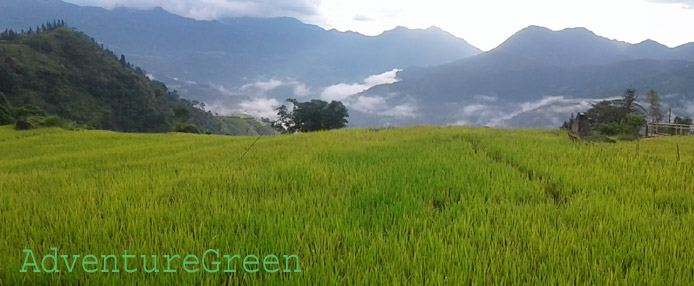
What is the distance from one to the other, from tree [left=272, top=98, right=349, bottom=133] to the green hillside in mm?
37487

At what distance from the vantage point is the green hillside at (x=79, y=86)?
72.3 metres

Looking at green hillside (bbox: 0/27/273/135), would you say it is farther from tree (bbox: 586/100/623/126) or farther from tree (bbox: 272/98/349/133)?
tree (bbox: 586/100/623/126)

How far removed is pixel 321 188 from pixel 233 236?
1.25 metres

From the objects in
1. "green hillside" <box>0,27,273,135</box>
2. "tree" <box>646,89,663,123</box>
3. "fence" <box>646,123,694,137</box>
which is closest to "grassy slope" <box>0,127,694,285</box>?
"fence" <box>646,123,694,137</box>

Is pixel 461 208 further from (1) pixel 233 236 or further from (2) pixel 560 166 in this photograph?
(2) pixel 560 166

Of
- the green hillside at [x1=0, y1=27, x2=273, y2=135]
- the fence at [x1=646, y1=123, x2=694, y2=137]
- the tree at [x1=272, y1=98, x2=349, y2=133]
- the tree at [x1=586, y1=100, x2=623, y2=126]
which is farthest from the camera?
the green hillside at [x1=0, y1=27, x2=273, y2=135]

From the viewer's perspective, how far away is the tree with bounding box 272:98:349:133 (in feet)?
159

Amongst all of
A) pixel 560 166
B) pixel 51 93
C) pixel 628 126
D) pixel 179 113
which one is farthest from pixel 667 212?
pixel 51 93

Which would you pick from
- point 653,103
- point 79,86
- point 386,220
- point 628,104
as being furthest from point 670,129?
point 79,86

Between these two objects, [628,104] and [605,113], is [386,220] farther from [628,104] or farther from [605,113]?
[628,104]

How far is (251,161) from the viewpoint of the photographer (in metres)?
5.14

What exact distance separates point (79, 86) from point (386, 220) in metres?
100.0

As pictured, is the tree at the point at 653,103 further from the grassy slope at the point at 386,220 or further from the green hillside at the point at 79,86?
the green hillside at the point at 79,86

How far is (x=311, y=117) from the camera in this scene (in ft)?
160
